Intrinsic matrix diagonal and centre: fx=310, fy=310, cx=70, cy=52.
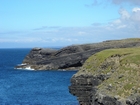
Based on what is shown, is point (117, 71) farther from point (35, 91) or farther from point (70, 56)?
point (70, 56)

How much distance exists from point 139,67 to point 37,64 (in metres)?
117

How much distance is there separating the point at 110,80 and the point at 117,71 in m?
3.14

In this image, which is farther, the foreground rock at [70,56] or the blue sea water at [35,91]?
the foreground rock at [70,56]

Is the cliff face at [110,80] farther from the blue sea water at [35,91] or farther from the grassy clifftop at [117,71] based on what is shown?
the blue sea water at [35,91]

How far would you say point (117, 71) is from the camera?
47.7m

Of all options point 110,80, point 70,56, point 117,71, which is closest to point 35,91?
point 117,71

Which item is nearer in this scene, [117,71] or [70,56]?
[117,71]

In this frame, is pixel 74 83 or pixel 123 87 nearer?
pixel 123 87

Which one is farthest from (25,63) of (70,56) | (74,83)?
(74,83)

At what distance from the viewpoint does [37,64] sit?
527ft

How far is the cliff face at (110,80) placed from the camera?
1575 inches

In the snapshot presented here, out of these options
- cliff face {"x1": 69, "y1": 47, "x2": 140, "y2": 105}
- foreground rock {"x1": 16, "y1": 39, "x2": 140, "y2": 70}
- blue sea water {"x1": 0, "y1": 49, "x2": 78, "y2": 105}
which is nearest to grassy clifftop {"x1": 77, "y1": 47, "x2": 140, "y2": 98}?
cliff face {"x1": 69, "y1": 47, "x2": 140, "y2": 105}

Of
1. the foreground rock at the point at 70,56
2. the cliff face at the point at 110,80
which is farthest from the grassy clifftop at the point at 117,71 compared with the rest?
the foreground rock at the point at 70,56

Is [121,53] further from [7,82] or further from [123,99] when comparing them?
[7,82]
